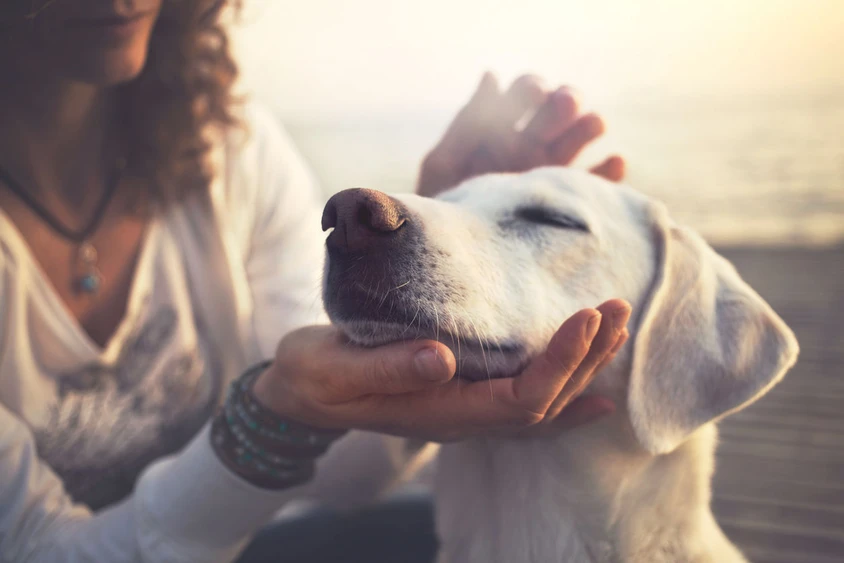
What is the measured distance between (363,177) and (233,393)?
8.27 feet

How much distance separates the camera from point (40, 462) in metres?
1.67

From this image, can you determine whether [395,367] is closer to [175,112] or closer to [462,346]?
[462,346]

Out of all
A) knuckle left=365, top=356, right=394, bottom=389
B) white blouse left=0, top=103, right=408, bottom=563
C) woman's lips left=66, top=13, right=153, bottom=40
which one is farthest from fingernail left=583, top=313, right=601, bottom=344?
woman's lips left=66, top=13, right=153, bottom=40

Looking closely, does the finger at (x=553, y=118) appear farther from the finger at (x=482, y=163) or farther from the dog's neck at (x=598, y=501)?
the dog's neck at (x=598, y=501)

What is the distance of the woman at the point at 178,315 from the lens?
1237 millimetres

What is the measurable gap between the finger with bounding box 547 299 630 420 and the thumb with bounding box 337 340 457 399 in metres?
0.24

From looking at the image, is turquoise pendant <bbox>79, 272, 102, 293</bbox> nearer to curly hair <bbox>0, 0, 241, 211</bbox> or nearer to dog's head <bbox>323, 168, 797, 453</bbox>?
curly hair <bbox>0, 0, 241, 211</bbox>

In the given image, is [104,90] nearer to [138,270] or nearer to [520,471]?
[138,270]

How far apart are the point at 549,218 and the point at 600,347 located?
40cm

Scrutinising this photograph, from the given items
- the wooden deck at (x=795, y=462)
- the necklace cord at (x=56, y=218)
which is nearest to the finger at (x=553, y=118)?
the necklace cord at (x=56, y=218)

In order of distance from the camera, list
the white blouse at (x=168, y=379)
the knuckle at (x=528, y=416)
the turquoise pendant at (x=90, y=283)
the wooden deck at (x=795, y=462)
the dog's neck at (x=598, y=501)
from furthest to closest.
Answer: the wooden deck at (x=795, y=462), the turquoise pendant at (x=90, y=283), the white blouse at (x=168, y=379), the dog's neck at (x=598, y=501), the knuckle at (x=528, y=416)

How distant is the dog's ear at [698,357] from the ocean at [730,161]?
2356mm

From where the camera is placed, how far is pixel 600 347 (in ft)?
3.69

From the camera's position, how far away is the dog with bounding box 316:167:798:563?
123 centimetres
